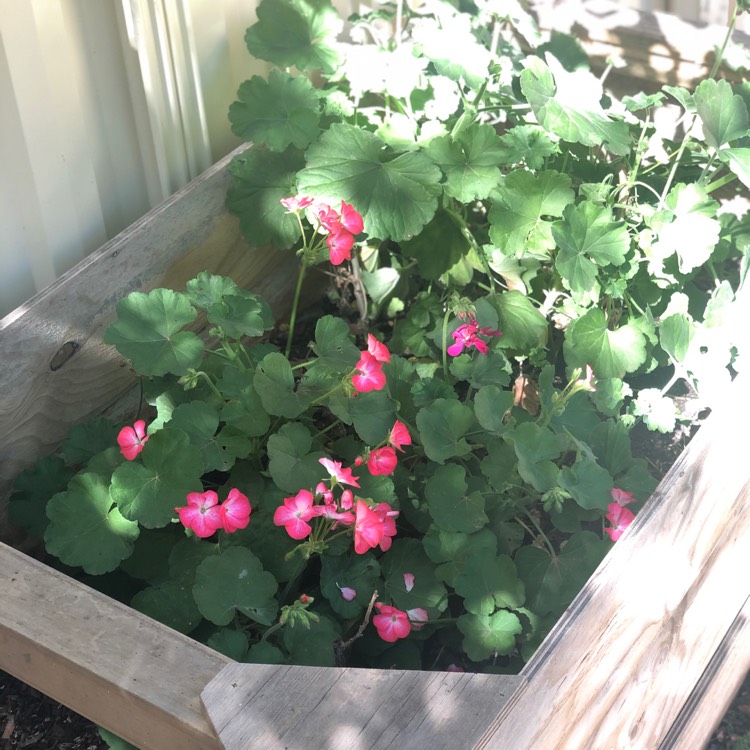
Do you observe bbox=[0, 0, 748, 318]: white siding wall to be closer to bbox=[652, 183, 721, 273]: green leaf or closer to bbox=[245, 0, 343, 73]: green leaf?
bbox=[245, 0, 343, 73]: green leaf

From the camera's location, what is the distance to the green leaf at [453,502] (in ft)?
4.91

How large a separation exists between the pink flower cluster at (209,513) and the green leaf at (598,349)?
70 cm

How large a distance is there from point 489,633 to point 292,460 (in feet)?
1.33

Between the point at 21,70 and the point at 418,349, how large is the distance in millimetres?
894

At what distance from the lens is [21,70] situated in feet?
5.18

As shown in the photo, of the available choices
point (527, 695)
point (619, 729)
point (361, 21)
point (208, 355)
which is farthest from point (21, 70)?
point (619, 729)

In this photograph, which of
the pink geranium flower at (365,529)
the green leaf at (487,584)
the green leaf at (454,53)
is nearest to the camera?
the pink geranium flower at (365,529)

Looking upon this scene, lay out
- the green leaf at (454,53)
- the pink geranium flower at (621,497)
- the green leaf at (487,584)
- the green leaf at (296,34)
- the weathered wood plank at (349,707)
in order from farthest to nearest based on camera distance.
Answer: the green leaf at (296,34), the green leaf at (454,53), the pink geranium flower at (621,497), the green leaf at (487,584), the weathered wood plank at (349,707)

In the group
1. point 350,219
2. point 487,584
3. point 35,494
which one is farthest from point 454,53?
point 35,494

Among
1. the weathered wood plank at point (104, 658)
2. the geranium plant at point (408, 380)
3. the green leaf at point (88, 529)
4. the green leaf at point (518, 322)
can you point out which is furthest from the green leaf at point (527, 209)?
the weathered wood plank at point (104, 658)

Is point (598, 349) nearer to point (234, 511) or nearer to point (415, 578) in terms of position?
point (415, 578)

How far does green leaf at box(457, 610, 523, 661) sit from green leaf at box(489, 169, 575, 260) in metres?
0.69

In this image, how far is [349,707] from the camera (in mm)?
1056

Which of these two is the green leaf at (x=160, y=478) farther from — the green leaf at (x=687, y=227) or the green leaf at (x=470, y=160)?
the green leaf at (x=687, y=227)
